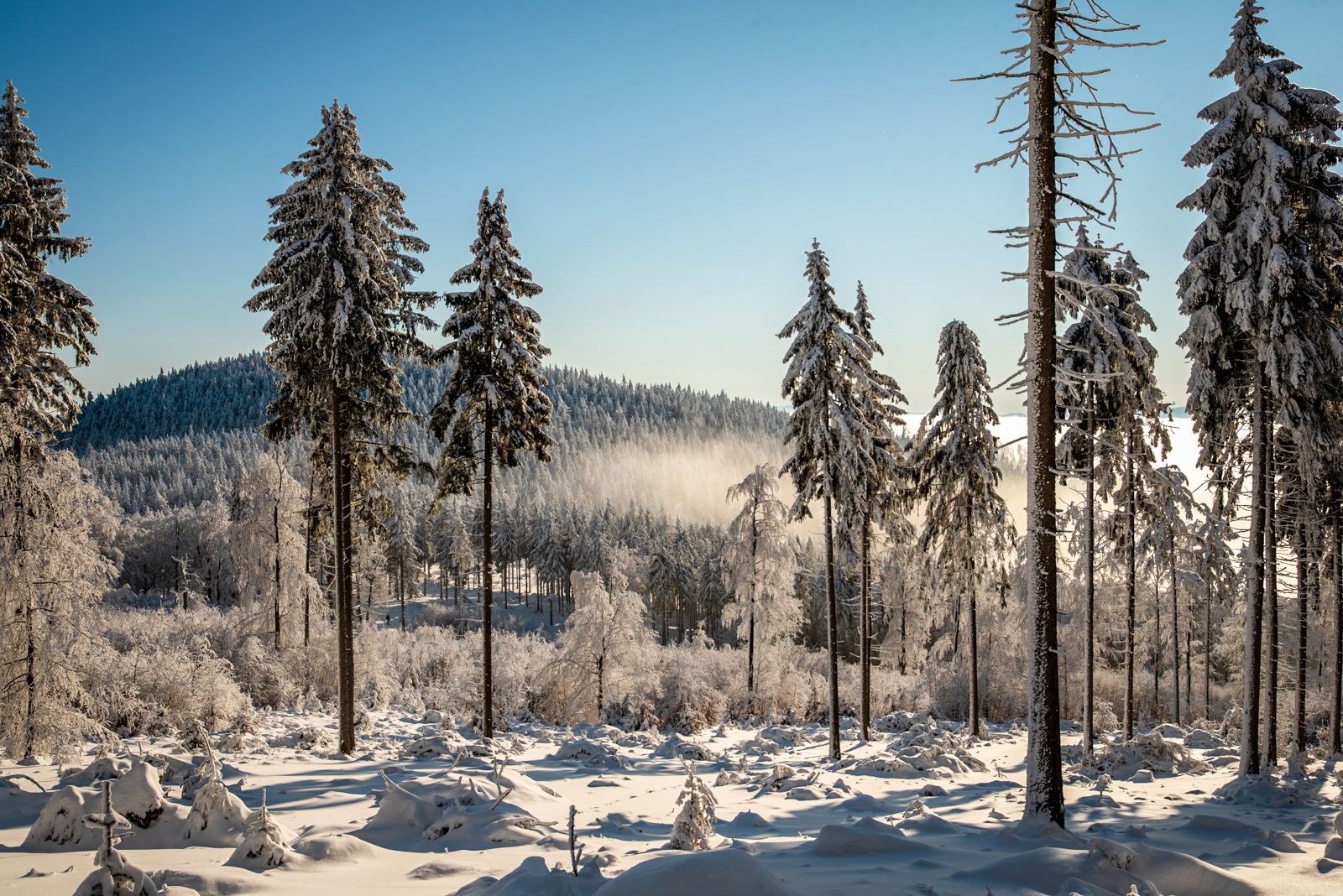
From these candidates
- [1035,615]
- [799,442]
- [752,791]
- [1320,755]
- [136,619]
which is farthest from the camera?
[136,619]

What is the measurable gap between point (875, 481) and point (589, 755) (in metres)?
11.0

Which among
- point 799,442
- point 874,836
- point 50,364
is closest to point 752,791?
point 874,836

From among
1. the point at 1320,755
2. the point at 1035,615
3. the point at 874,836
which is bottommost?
the point at 1320,755

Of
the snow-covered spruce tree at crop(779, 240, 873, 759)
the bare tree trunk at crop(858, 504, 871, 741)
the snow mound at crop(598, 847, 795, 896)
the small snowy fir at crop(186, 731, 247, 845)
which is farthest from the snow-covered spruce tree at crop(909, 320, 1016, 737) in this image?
the small snowy fir at crop(186, 731, 247, 845)

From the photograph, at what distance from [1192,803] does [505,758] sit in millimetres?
12506

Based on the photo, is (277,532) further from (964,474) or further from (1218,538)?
(1218,538)

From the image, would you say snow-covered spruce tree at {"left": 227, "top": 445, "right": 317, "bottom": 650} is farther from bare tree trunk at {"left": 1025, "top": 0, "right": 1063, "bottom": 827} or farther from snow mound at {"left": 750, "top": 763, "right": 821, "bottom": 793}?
bare tree trunk at {"left": 1025, "top": 0, "right": 1063, "bottom": 827}

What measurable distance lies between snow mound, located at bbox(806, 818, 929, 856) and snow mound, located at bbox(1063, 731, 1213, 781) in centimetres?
1038

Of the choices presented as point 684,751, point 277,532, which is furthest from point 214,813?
point 277,532

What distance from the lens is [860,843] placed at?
298 inches

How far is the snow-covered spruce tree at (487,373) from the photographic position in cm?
1714

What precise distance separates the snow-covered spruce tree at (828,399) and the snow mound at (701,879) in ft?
46.1

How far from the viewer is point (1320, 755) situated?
18.8 meters

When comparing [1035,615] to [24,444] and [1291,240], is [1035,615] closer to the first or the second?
[1291,240]
